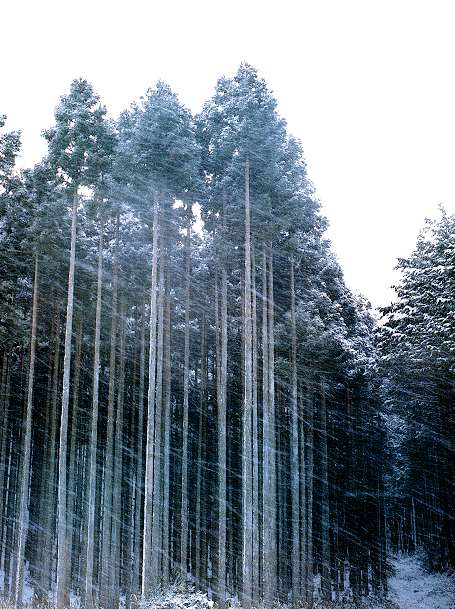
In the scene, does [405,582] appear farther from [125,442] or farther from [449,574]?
[125,442]

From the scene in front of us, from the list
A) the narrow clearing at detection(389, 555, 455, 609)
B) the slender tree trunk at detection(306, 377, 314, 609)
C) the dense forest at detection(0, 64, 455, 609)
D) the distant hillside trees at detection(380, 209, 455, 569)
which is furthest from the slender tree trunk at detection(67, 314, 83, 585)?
the narrow clearing at detection(389, 555, 455, 609)

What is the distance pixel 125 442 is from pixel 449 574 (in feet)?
69.5

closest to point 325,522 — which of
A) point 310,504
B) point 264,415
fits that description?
point 310,504

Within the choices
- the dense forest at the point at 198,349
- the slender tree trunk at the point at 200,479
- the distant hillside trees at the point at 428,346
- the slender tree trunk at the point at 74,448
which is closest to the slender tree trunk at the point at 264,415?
the dense forest at the point at 198,349

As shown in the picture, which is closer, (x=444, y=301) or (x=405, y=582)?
(x=444, y=301)

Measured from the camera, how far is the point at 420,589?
32.9 m

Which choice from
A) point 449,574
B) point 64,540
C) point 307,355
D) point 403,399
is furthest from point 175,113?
point 449,574

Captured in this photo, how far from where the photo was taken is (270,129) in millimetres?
19344

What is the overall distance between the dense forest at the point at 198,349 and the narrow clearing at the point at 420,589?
7.12ft

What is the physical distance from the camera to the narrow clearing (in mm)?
28500

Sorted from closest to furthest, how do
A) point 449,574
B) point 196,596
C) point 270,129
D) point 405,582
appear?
point 196,596
point 270,129
point 449,574
point 405,582

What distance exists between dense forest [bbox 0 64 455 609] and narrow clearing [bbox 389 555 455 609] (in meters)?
2.17

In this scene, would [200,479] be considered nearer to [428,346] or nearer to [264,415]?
[264,415]

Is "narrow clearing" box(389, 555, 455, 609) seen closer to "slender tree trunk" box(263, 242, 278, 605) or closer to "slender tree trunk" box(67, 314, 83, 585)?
"slender tree trunk" box(263, 242, 278, 605)
